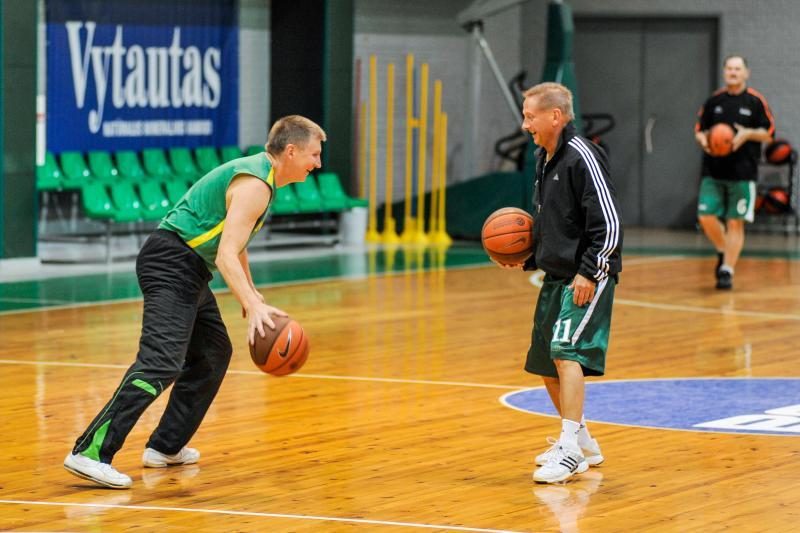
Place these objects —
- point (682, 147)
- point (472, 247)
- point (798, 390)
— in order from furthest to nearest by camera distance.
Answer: point (682, 147)
point (472, 247)
point (798, 390)

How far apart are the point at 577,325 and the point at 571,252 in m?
0.33

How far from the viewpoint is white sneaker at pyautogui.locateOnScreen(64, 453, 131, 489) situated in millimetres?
6688

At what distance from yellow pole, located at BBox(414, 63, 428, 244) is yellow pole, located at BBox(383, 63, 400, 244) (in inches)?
13.4

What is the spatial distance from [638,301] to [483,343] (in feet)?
10.00

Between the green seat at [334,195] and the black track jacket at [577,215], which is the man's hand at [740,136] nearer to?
the green seat at [334,195]

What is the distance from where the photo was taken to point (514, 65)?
22.8 metres

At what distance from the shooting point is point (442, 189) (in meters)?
20.3

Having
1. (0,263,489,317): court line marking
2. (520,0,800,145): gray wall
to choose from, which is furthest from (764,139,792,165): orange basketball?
(0,263,489,317): court line marking

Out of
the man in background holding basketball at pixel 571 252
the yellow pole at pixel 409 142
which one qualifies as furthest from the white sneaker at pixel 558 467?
the yellow pole at pixel 409 142

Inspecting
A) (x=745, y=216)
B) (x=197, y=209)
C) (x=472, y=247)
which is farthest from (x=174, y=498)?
(x=472, y=247)

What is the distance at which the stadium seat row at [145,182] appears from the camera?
1654 centimetres

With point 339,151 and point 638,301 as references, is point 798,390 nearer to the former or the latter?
point 638,301

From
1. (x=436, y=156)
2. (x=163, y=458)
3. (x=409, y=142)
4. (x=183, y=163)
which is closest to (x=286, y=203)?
(x=183, y=163)

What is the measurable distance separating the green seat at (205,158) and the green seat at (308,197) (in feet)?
3.45
